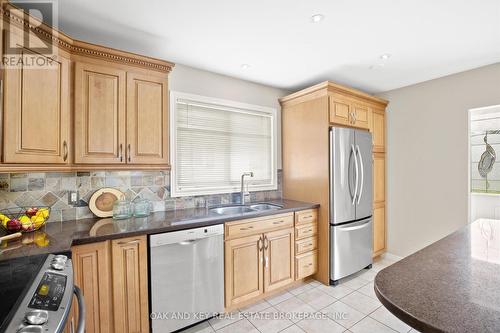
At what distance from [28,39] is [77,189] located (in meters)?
1.14

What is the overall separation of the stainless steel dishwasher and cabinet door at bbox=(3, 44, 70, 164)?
0.95 metres

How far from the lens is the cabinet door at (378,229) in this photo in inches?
129

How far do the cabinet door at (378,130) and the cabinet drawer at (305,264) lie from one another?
1.73m

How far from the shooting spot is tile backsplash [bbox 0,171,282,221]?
5.86ft

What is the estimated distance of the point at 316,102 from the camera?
277 centimetres

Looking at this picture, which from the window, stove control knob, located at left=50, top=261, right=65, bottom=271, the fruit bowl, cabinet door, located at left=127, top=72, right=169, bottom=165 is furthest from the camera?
the window

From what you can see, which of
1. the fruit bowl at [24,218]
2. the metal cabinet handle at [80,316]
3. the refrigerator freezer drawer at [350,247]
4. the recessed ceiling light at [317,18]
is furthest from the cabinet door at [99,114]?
the refrigerator freezer drawer at [350,247]

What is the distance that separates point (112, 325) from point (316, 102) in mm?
2795

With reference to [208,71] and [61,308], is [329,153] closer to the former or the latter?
[208,71]

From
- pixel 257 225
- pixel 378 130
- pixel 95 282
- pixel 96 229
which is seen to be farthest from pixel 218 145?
pixel 378 130

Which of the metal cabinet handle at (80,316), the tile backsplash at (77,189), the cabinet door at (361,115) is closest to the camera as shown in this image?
the metal cabinet handle at (80,316)

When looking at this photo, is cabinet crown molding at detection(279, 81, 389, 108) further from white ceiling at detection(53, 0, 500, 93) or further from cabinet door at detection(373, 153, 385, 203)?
cabinet door at detection(373, 153, 385, 203)

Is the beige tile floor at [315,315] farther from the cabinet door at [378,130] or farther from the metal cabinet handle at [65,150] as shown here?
the cabinet door at [378,130]

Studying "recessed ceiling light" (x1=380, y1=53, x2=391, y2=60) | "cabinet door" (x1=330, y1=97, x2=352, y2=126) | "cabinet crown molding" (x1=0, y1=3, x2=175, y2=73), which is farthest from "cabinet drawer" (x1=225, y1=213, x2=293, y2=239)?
"recessed ceiling light" (x1=380, y1=53, x2=391, y2=60)
